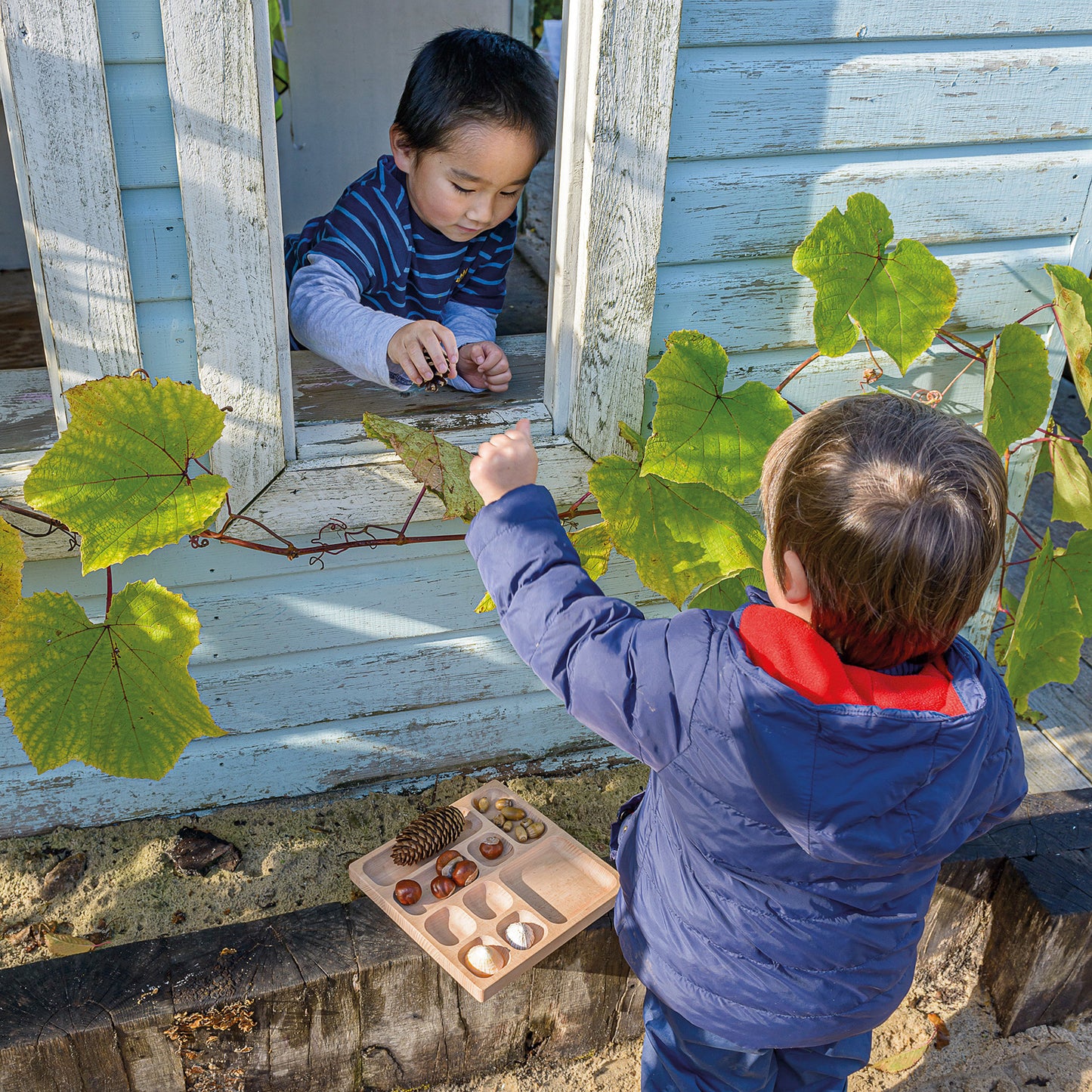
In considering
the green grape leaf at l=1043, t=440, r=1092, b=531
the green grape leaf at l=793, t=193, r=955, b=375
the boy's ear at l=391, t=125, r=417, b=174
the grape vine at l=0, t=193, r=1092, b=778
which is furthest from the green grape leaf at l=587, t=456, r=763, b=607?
the boy's ear at l=391, t=125, r=417, b=174

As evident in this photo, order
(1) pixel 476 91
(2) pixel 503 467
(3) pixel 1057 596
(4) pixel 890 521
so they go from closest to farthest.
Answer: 1. (4) pixel 890 521
2. (2) pixel 503 467
3. (3) pixel 1057 596
4. (1) pixel 476 91

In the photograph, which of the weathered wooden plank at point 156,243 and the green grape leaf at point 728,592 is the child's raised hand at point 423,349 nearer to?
the weathered wooden plank at point 156,243

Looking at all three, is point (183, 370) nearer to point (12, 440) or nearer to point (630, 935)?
point (12, 440)

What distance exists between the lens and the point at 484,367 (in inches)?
73.9

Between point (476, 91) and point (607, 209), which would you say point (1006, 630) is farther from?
point (476, 91)

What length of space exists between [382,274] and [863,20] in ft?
3.43

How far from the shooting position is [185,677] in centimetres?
135

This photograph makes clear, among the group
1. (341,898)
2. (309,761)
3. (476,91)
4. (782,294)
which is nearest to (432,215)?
(476,91)

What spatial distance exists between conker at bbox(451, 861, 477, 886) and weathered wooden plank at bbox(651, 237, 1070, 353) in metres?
0.93

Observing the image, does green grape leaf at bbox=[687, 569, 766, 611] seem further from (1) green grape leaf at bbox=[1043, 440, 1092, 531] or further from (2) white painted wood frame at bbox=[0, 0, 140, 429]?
(2) white painted wood frame at bbox=[0, 0, 140, 429]

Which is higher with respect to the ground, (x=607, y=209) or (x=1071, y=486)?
(x=607, y=209)

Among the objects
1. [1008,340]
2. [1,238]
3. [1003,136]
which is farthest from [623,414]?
[1,238]

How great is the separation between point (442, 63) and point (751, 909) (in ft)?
5.58

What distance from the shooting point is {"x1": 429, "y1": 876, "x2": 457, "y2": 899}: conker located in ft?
5.02
